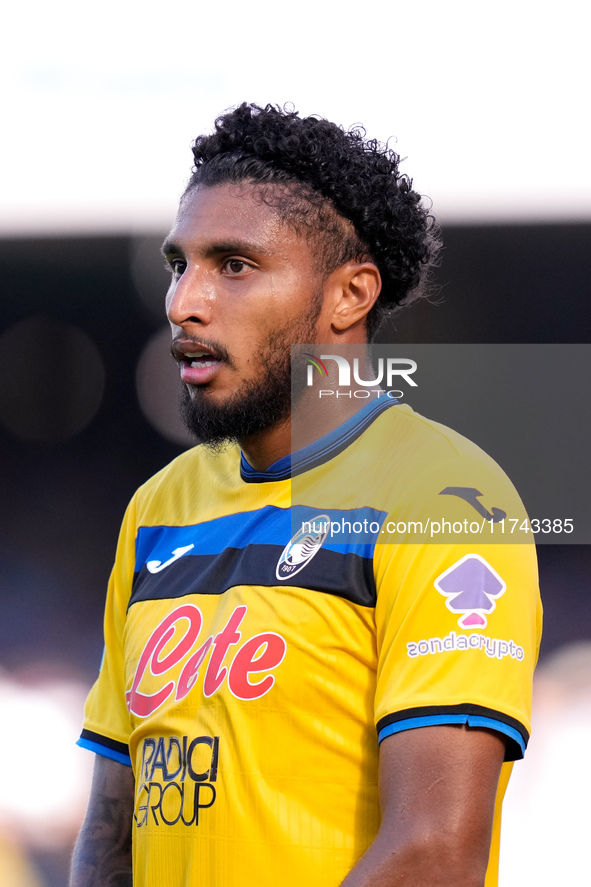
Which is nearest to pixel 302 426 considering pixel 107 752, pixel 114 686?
pixel 114 686

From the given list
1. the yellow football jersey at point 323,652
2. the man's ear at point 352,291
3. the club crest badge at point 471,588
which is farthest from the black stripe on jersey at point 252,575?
the man's ear at point 352,291

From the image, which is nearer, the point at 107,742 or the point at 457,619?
the point at 457,619

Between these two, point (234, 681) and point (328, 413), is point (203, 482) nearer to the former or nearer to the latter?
point (328, 413)

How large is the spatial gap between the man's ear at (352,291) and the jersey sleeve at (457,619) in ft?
1.66

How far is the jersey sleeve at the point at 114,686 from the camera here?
1.84 meters

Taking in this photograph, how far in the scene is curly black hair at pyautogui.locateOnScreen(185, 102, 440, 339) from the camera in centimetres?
179

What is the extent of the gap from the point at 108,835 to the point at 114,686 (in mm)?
287

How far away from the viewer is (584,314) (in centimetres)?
501

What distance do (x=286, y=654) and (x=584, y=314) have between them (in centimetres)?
405

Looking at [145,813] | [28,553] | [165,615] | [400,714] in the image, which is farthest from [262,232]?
[28,553]

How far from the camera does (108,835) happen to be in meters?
1.82

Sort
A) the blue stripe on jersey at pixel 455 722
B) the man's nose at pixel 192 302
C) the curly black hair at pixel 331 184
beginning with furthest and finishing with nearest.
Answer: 1. the curly black hair at pixel 331 184
2. the man's nose at pixel 192 302
3. the blue stripe on jersey at pixel 455 722

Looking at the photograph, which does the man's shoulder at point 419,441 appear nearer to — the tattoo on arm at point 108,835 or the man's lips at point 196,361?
the man's lips at point 196,361

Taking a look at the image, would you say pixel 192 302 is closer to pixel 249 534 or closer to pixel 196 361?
pixel 196 361
